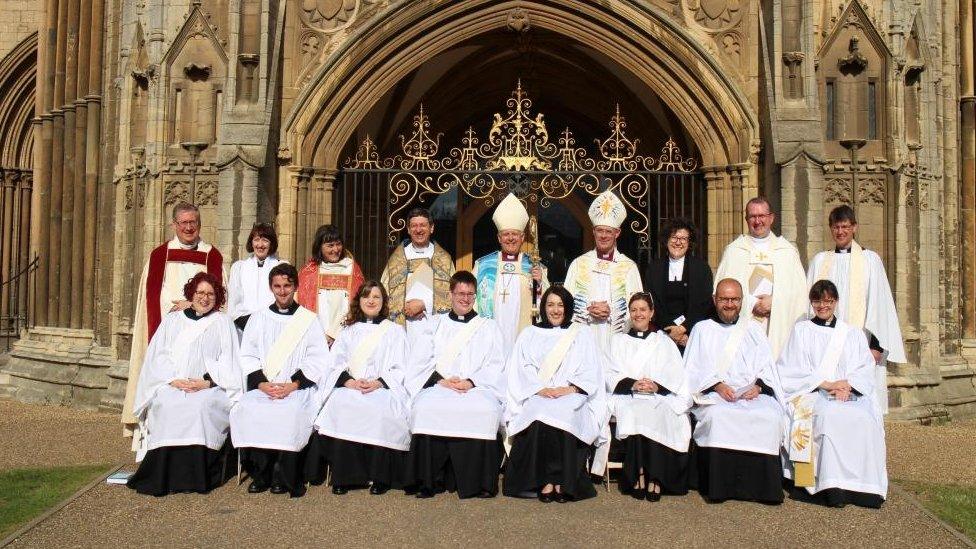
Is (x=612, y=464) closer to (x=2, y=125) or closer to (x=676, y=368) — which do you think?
(x=676, y=368)

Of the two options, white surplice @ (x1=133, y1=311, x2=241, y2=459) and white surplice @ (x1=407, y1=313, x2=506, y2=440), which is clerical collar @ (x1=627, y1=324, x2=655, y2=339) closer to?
white surplice @ (x1=407, y1=313, x2=506, y2=440)

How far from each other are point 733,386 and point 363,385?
8.05 feet

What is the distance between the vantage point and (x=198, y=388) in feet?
19.9

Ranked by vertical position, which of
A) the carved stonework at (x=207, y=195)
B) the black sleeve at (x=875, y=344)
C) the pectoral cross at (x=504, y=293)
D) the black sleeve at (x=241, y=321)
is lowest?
the black sleeve at (x=875, y=344)

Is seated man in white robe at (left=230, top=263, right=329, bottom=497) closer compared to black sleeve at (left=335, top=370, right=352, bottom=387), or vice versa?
seated man in white robe at (left=230, top=263, right=329, bottom=497)

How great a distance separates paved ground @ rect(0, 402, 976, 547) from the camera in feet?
16.0

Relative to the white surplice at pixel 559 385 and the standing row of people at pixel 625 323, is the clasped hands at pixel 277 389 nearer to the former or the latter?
the standing row of people at pixel 625 323

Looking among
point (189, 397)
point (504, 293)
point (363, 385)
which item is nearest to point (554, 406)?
point (363, 385)

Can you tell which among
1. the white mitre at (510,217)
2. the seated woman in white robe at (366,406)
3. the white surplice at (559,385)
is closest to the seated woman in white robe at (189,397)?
the seated woman in white robe at (366,406)

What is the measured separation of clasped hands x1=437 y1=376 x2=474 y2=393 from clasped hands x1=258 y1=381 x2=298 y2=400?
0.99 m

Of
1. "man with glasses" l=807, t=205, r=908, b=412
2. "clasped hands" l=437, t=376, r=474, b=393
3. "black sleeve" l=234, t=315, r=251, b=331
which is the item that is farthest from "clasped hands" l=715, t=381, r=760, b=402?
"black sleeve" l=234, t=315, r=251, b=331

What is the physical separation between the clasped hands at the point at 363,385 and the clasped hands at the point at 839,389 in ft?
9.74

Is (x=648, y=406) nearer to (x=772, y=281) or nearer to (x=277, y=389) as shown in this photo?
(x=772, y=281)

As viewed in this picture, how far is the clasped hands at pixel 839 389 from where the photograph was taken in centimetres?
594
